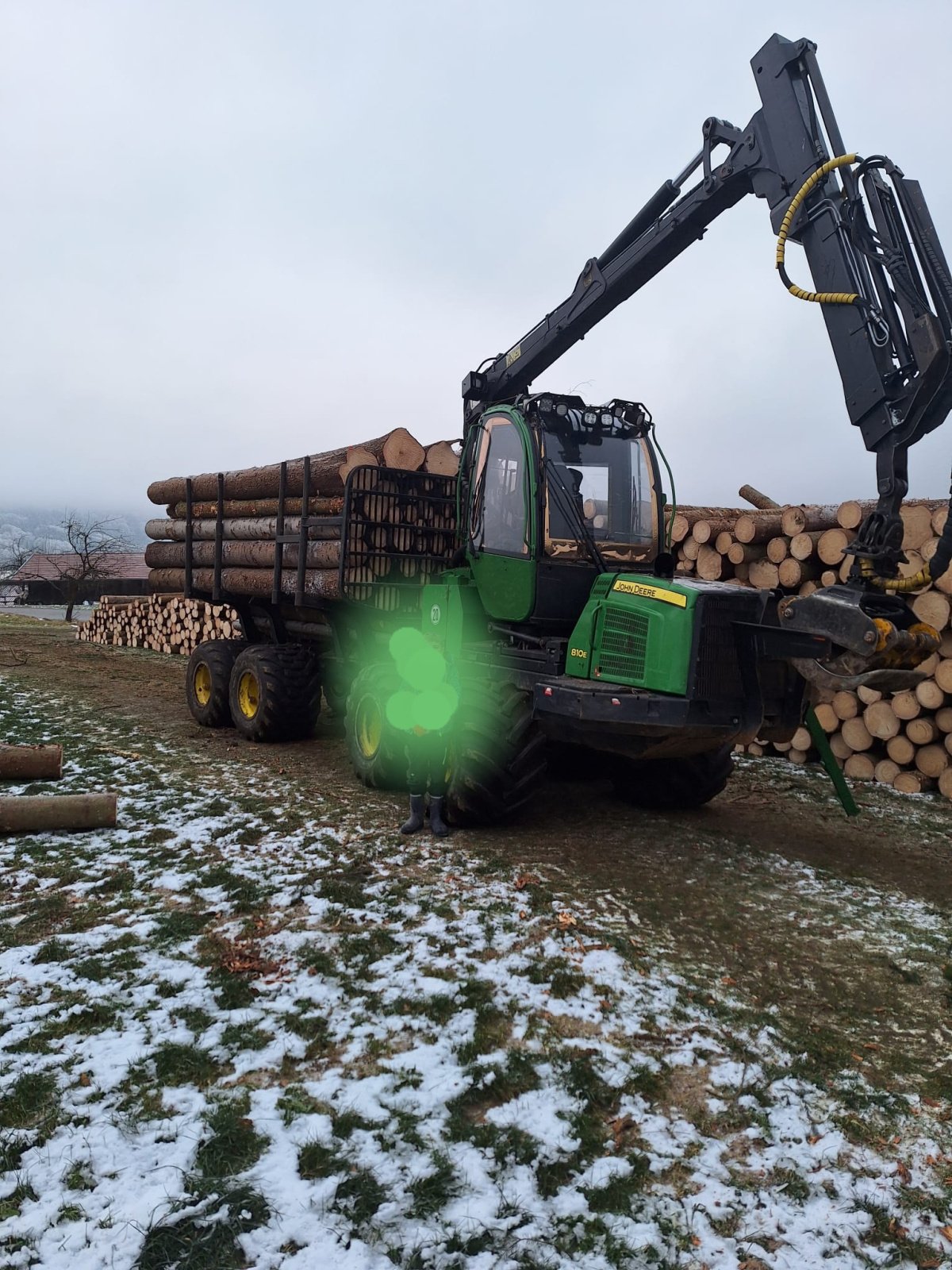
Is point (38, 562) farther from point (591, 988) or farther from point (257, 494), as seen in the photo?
point (591, 988)

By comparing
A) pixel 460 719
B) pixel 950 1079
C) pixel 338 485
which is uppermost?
pixel 338 485

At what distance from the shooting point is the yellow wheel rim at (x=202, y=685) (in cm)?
973

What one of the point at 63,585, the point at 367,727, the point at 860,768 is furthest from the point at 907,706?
the point at 63,585

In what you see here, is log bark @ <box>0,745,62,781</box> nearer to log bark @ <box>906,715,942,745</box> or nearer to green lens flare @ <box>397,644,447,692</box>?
green lens flare @ <box>397,644,447,692</box>

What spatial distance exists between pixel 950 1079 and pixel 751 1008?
2.54 feet

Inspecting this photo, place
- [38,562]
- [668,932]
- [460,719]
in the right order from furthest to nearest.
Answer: [38,562], [460,719], [668,932]

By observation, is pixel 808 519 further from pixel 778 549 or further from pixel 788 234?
pixel 788 234

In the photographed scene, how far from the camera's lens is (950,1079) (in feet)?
10.5

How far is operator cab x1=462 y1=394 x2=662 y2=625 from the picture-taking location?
5.81 metres

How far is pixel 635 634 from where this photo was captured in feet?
17.3

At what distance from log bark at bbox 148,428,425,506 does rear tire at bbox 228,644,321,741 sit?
1722 mm

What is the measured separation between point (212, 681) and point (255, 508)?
205 centimetres

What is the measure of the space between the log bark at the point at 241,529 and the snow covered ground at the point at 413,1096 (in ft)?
13.0

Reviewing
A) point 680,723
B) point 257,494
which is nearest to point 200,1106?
point 680,723
